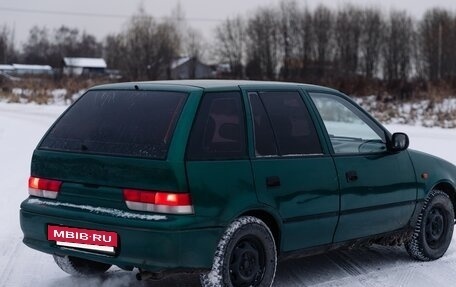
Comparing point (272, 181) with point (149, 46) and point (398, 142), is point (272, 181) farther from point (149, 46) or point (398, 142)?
point (149, 46)

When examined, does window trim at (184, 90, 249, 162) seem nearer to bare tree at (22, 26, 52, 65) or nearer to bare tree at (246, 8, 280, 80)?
bare tree at (246, 8, 280, 80)

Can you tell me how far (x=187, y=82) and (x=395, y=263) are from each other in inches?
107

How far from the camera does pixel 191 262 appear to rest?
15.6 ft

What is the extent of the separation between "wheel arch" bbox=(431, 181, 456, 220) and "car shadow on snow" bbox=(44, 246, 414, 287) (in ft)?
2.31

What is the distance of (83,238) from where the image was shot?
16.5 feet

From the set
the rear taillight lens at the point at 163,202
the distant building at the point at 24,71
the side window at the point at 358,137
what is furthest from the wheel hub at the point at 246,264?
the distant building at the point at 24,71

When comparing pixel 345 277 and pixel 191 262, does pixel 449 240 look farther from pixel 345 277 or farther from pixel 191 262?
pixel 191 262

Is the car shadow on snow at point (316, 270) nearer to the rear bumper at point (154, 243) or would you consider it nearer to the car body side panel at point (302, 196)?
the car body side panel at point (302, 196)

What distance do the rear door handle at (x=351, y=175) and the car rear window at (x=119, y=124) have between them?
1604 millimetres

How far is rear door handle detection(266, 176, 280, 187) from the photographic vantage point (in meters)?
5.21

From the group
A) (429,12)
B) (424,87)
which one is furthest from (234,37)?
(424,87)

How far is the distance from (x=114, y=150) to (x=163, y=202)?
1.99ft

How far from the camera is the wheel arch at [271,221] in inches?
206

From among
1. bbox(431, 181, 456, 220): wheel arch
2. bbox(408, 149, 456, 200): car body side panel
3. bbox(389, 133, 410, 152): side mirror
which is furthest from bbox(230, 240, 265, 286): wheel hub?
bbox(431, 181, 456, 220): wheel arch
